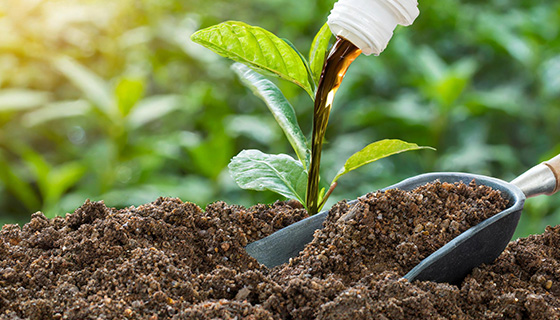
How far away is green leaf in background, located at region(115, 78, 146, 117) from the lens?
5.88 ft

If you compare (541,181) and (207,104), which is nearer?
(541,181)

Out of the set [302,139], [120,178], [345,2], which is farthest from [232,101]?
[345,2]

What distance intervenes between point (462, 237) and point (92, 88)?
144 centimetres

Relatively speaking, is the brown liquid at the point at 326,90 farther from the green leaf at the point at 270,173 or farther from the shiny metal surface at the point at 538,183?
the shiny metal surface at the point at 538,183

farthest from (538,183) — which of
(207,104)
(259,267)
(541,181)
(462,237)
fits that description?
(207,104)

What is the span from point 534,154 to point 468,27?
0.87m

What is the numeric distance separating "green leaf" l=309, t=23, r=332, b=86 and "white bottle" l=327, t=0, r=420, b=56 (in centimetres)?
15

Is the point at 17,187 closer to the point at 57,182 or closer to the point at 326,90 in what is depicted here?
the point at 57,182

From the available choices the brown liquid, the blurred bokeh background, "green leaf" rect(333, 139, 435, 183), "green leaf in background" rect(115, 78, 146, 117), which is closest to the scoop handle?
"green leaf" rect(333, 139, 435, 183)

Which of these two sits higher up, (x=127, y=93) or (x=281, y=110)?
(x=127, y=93)

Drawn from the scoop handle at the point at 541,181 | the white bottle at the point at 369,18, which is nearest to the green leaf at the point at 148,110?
the white bottle at the point at 369,18

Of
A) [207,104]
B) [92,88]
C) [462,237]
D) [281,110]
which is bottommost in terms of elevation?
[462,237]

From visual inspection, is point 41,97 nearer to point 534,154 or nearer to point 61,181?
point 61,181

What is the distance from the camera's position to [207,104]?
7.98ft
